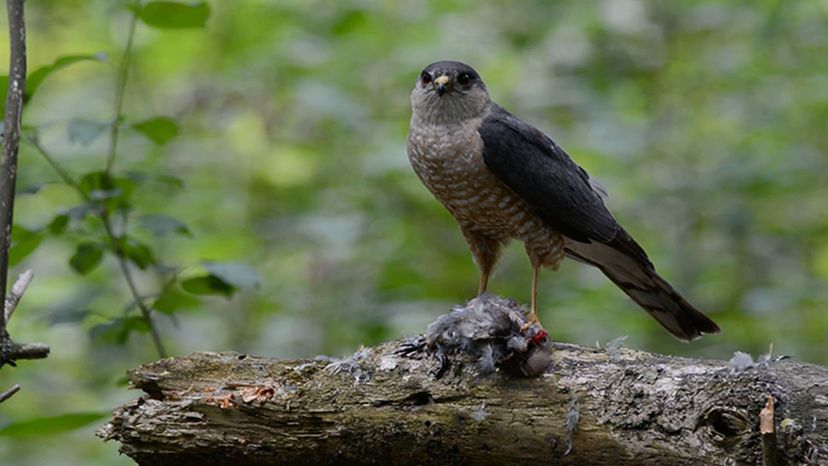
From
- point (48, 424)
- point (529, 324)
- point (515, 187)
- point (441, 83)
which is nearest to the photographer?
point (529, 324)

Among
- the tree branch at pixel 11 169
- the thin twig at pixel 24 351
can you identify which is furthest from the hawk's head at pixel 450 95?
the thin twig at pixel 24 351

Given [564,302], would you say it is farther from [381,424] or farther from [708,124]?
[381,424]

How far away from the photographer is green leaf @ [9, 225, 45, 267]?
308cm

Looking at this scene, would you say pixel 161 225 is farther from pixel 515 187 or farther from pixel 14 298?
pixel 515 187

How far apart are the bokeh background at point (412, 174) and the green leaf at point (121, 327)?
150cm

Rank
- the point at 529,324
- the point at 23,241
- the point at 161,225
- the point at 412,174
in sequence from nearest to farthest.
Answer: the point at 529,324
the point at 23,241
the point at 161,225
the point at 412,174

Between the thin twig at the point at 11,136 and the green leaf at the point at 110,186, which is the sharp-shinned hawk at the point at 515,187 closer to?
the green leaf at the point at 110,186

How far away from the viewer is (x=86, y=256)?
3371 millimetres

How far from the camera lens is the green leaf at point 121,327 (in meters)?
A: 3.24

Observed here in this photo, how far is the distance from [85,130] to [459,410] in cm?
158

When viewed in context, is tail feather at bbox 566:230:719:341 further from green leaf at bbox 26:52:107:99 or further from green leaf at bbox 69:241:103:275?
green leaf at bbox 26:52:107:99

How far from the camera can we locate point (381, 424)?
97.0 inches

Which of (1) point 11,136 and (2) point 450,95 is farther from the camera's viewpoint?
(2) point 450,95

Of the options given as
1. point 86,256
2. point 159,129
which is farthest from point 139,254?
point 159,129
